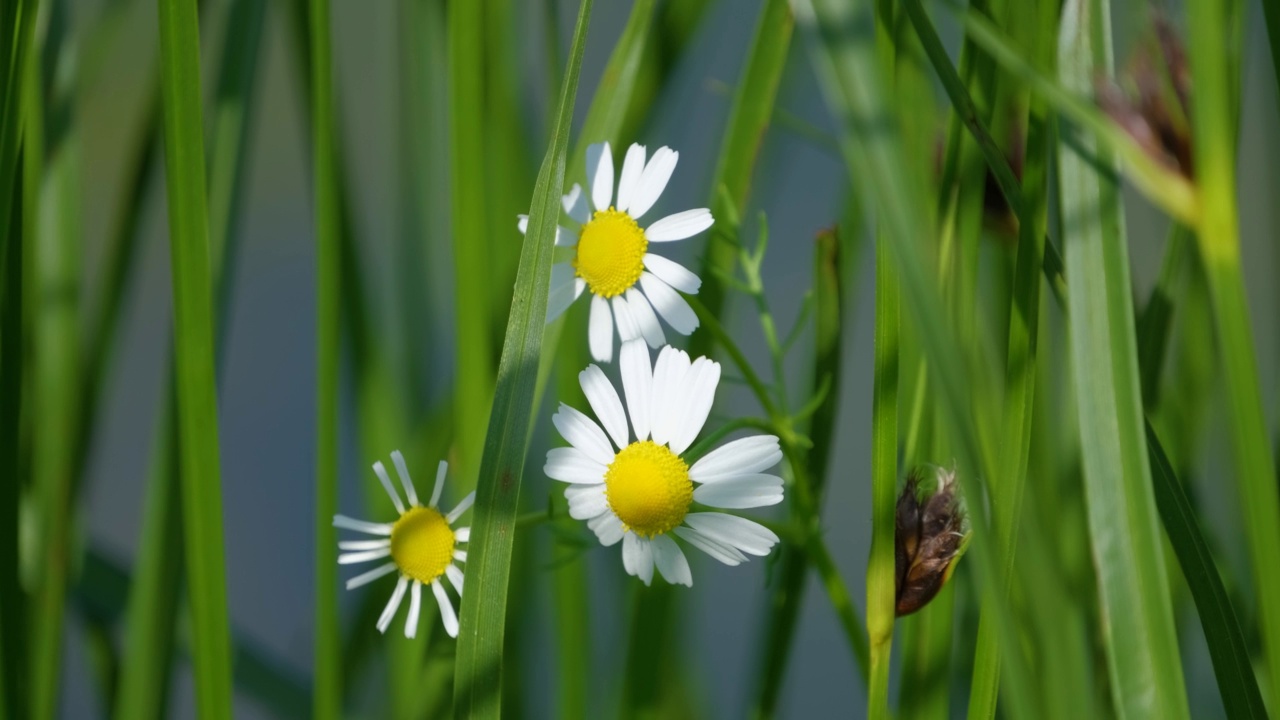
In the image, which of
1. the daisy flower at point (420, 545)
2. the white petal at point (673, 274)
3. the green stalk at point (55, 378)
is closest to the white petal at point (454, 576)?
the daisy flower at point (420, 545)

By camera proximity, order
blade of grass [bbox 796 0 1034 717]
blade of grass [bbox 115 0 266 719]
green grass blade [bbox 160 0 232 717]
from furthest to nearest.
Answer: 1. blade of grass [bbox 115 0 266 719]
2. green grass blade [bbox 160 0 232 717]
3. blade of grass [bbox 796 0 1034 717]

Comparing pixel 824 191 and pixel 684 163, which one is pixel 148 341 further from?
pixel 824 191

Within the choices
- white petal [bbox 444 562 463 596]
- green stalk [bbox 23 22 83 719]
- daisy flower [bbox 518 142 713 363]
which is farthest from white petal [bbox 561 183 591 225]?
green stalk [bbox 23 22 83 719]

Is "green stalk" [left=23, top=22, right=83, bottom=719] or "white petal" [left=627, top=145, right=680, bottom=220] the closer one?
"white petal" [left=627, top=145, right=680, bottom=220]

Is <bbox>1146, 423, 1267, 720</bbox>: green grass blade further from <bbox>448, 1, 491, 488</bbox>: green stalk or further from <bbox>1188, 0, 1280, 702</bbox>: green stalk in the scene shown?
<bbox>448, 1, 491, 488</bbox>: green stalk

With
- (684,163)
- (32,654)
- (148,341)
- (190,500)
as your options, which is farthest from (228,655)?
(148,341)

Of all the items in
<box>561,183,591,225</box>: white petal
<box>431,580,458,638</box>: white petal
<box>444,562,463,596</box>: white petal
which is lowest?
<box>431,580,458,638</box>: white petal
